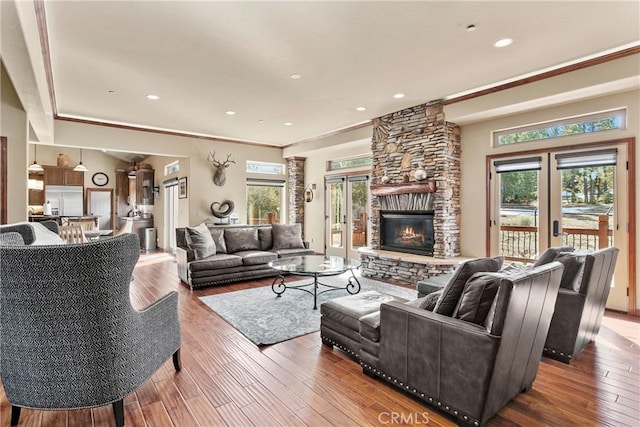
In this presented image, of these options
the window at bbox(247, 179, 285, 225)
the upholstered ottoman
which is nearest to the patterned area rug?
the upholstered ottoman

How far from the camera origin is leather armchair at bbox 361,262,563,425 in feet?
5.65

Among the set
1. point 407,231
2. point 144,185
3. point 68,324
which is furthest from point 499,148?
point 144,185

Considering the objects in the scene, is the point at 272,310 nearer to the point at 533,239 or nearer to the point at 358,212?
the point at 533,239

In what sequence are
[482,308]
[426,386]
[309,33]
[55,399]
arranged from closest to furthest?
1. [55,399]
2. [482,308]
3. [426,386]
4. [309,33]

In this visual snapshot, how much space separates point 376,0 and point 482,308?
2.34 meters

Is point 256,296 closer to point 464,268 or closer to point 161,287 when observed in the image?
point 161,287

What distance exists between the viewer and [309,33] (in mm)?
3000

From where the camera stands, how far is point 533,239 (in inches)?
182

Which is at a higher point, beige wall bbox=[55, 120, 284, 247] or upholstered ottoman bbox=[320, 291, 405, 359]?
beige wall bbox=[55, 120, 284, 247]

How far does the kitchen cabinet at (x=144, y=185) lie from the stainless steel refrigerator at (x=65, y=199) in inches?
76.0

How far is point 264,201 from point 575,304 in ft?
23.5

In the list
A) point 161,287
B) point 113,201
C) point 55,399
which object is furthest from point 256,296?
point 113,201

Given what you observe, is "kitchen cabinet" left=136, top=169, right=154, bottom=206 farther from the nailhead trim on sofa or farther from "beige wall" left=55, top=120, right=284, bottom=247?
the nailhead trim on sofa

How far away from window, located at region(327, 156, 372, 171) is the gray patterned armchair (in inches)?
231
